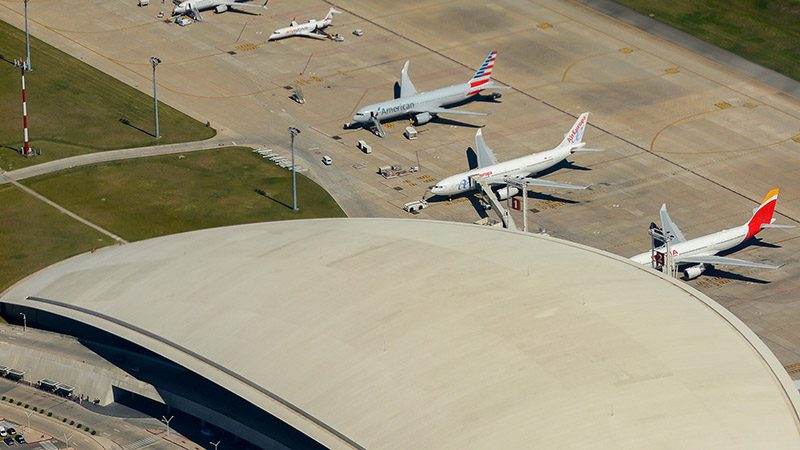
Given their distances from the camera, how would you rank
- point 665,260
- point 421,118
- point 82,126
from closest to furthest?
point 665,260
point 82,126
point 421,118

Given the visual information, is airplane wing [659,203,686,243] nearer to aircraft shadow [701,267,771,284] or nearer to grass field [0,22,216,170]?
aircraft shadow [701,267,771,284]

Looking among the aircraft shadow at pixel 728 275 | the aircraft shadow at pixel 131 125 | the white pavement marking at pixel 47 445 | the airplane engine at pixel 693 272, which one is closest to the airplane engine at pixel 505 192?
the airplane engine at pixel 693 272

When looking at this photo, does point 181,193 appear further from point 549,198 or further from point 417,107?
point 549,198

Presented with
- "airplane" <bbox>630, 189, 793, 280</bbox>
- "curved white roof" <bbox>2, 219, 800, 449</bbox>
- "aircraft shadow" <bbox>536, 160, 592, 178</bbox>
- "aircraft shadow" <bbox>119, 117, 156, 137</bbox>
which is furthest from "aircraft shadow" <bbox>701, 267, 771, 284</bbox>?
"aircraft shadow" <bbox>119, 117, 156, 137</bbox>

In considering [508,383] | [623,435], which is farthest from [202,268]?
[623,435]

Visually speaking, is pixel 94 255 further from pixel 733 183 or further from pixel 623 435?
pixel 733 183

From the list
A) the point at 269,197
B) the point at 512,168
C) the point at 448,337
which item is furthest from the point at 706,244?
the point at 448,337

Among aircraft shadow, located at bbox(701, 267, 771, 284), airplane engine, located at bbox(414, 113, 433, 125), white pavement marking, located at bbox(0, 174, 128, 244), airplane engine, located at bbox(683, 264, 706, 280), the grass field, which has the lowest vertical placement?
aircraft shadow, located at bbox(701, 267, 771, 284)
